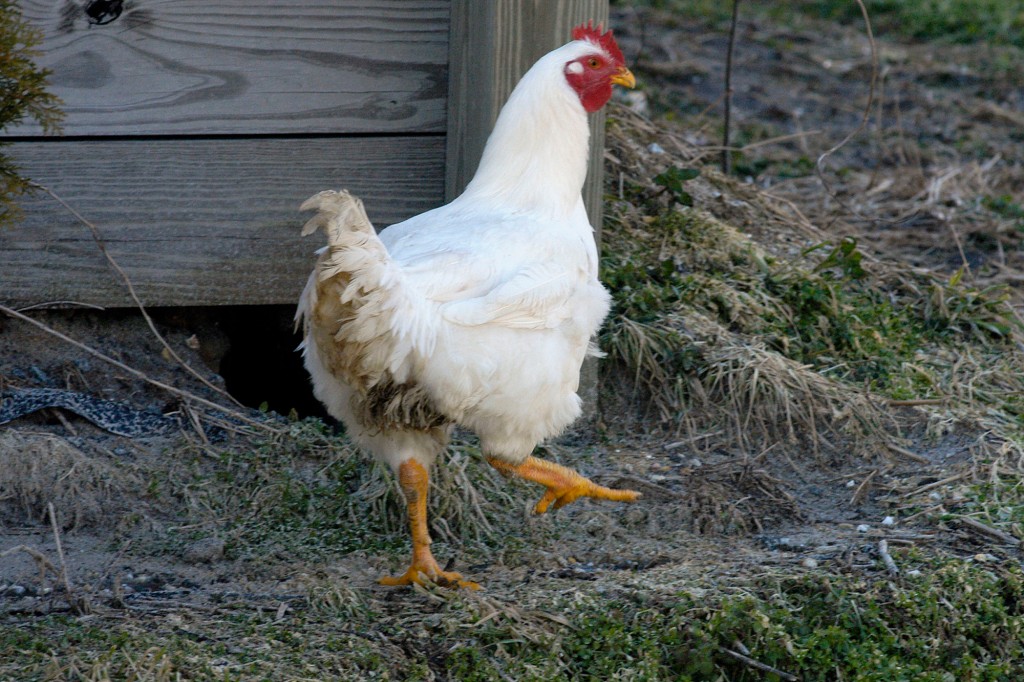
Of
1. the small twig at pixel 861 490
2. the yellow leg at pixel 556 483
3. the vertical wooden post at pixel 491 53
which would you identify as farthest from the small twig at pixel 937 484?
the vertical wooden post at pixel 491 53

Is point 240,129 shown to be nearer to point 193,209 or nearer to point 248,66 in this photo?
point 248,66

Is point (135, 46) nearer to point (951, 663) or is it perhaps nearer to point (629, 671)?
point (629, 671)

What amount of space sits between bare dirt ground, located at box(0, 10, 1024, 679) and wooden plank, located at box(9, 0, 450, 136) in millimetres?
762

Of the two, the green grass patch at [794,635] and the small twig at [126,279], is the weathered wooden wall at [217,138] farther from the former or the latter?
the green grass patch at [794,635]

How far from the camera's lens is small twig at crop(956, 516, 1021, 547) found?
2.96m

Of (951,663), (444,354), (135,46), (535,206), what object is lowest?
(951,663)

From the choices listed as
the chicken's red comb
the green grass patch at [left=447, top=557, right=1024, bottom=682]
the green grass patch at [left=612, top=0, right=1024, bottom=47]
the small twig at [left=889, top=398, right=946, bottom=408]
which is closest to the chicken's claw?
the green grass patch at [left=447, top=557, right=1024, bottom=682]

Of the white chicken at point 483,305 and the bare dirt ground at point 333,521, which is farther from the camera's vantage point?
the bare dirt ground at point 333,521

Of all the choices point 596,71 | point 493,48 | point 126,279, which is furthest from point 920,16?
point 126,279

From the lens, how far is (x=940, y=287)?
14.8 feet

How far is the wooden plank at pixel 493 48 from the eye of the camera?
11.4 ft

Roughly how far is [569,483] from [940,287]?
87.4 inches

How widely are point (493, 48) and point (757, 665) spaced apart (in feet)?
6.70

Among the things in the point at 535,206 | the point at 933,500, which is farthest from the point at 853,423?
the point at 535,206
